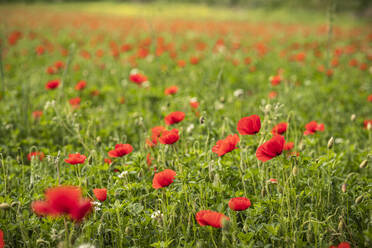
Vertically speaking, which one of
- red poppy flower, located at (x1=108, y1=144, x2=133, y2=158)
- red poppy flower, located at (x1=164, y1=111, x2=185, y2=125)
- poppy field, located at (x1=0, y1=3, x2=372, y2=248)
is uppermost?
red poppy flower, located at (x1=164, y1=111, x2=185, y2=125)

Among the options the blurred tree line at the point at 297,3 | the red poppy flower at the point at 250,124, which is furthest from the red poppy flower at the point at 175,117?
the blurred tree line at the point at 297,3

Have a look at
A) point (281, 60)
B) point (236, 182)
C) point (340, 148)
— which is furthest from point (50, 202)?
point (281, 60)

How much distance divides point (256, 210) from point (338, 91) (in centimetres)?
→ 330

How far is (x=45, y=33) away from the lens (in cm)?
995

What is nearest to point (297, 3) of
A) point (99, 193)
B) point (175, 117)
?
point (175, 117)

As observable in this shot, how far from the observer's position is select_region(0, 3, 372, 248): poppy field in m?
1.49

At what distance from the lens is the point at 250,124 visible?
1.53 metres

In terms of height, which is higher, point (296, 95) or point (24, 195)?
point (296, 95)

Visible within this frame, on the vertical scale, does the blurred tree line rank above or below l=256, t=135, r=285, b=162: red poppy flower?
above

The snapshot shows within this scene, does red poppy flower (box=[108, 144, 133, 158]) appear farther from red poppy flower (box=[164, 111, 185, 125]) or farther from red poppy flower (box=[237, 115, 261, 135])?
red poppy flower (box=[237, 115, 261, 135])

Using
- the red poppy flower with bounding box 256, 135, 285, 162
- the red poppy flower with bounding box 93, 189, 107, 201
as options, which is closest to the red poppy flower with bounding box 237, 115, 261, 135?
the red poppy flower with bounding box 256, 135, 285, 162

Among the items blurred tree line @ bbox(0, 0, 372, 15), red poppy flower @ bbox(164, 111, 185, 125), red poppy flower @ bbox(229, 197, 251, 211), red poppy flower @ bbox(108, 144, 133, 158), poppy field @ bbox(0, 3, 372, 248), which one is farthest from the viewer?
blurred tree line @ bbox(0, 0, 372, 15)

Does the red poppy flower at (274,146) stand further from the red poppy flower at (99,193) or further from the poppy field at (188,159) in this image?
the red poppy flower at (99,193)

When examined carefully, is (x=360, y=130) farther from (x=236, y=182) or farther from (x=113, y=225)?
(x=113, y=225)
